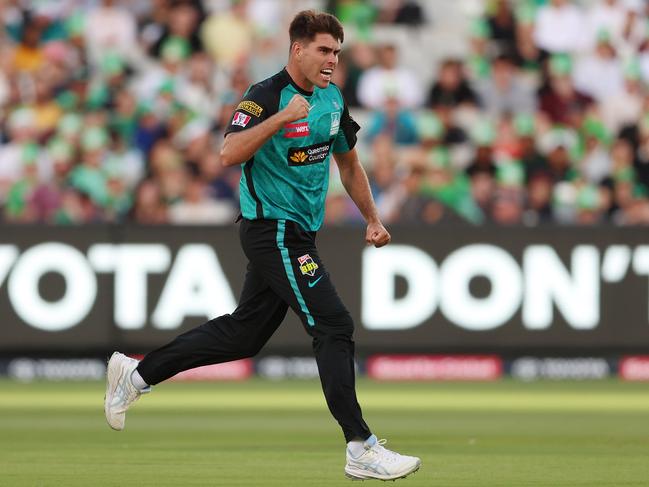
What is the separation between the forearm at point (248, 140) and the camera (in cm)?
701

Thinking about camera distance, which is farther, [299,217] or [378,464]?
[299,217]

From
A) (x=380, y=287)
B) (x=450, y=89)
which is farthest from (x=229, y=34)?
(x=380, y=287)

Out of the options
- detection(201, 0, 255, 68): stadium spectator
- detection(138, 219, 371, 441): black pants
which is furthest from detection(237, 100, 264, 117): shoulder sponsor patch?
detection(201, 0, 255, 68): stadium spectator

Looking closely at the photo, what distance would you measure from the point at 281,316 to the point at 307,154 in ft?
2.74

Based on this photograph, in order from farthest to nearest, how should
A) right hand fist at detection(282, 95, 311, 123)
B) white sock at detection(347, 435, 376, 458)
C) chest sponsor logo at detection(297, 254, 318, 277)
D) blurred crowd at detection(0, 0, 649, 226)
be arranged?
1. blurred crowd at detection(0, 0, 649, 226)
2. chest sponsor logo at detection(297, 254, 318, 277)
3. white sock at detection(347, 435, 376, 458)
4. right hand fist at detection(282, 95, 311, 123)

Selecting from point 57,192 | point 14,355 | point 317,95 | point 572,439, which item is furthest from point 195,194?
point 317,95

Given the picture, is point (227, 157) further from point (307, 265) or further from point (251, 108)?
point (307, 265)

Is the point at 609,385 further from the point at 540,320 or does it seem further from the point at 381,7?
the point at 381,7

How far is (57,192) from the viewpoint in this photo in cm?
1566

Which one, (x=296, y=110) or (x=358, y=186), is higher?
(x=296, y=110)

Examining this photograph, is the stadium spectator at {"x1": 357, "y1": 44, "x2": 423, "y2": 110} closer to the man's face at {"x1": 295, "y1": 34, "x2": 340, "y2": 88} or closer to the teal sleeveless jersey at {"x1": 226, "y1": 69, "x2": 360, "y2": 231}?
the teal sleeveless jersey at {"x1": 226, "y1": 69, "x2": 360, "y2": 231}

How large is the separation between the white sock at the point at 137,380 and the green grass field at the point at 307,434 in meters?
0.42

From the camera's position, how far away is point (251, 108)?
7.18 m

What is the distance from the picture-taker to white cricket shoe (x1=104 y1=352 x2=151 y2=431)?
7801mm
